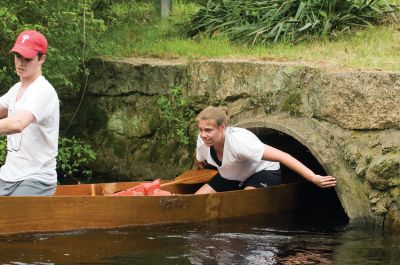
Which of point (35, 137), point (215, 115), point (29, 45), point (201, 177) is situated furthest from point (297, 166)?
point (29, 45)

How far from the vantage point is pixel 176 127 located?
39.5 feet

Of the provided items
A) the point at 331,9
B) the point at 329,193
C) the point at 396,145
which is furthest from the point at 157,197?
the point at 331,9

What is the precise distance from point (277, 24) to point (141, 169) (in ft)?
8.99

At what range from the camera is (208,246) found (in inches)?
353

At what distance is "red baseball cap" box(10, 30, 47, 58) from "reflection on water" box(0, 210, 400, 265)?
68.7 inches

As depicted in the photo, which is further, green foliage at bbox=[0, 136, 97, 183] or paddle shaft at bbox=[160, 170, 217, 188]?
green foliage at bbox=[0, 136, 97, 183]

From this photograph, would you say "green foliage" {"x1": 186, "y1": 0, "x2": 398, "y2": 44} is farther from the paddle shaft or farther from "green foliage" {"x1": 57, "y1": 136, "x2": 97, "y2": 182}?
"green foliage" {"x1": 57, "y1": 136, "x2": 97, "y2": 182}

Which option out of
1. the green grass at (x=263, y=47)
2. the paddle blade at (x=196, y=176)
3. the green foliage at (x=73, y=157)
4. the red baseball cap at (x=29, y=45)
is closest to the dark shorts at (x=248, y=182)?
the paddle blade at (x=196, y=176)

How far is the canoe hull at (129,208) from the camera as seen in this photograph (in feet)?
28.3

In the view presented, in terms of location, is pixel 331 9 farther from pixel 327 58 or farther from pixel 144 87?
pixel 144 87

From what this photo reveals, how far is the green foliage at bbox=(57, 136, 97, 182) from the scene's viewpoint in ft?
39.1

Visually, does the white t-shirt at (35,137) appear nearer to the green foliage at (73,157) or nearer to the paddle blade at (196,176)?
the paddle blade at (196,176)

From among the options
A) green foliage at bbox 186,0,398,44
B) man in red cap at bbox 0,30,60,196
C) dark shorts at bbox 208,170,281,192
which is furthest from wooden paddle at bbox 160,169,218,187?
man in red cap at bbox 0,30,60,196

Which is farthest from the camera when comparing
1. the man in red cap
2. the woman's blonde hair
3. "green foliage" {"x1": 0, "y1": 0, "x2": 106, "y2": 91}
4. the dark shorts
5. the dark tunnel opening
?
the dark tunnel opening
